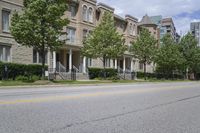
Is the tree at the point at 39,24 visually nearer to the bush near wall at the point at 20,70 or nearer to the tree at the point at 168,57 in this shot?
the bush near wall at the point at 20,70

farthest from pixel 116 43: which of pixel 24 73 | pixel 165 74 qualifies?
pixel 165 74

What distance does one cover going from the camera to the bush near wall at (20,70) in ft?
107

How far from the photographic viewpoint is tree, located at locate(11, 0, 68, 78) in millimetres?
28359

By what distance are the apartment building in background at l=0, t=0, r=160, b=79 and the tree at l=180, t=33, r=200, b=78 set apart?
50.5ft

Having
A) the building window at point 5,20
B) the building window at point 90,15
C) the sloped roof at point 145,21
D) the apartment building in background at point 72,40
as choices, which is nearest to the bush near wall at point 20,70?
the apartment building in background at point 72,40

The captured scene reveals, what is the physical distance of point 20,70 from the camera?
112 feet

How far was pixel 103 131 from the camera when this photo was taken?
6.87m

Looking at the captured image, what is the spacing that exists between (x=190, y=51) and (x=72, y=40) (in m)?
35.0

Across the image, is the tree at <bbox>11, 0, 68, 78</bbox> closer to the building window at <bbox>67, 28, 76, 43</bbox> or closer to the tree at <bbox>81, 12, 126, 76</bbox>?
the tree at <bbox>81, 12, 126, 76</bbox>

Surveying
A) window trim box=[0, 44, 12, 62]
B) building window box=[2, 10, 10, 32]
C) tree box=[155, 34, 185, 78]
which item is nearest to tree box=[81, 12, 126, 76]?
window trim box=[0, 44, 12, 62]

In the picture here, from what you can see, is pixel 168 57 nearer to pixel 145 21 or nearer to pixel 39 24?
pixel 145 21

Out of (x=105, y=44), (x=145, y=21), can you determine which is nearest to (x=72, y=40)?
(x=105, y=44)

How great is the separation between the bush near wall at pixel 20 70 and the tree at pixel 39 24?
14.5 feet

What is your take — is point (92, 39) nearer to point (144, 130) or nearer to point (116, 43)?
point (116, 43)
